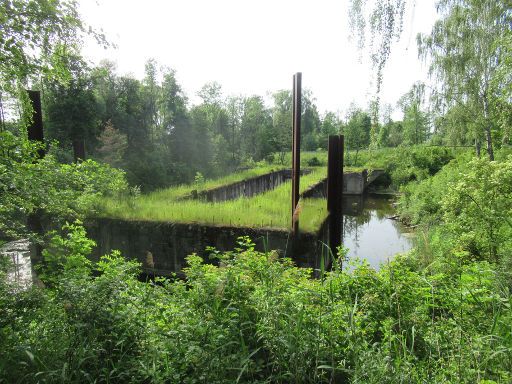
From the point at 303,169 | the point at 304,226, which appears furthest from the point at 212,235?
the point at 303,169

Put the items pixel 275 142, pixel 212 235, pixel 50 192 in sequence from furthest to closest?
pixel 275 142 < pixel 212 235 < pixel 50 192


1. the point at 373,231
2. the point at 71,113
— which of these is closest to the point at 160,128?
the point at 71,113

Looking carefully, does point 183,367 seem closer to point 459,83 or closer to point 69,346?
point 69,346

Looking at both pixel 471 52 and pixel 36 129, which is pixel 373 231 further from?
pixel 36 129

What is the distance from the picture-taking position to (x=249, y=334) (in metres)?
2.35

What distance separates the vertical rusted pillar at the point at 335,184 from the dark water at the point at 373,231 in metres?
1.04

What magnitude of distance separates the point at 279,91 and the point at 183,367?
3777cm

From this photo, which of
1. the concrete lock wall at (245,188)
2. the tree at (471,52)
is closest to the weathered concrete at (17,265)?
the concrete lock wall at (245,188)

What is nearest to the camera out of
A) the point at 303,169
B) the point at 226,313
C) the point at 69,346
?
the point at 69,346

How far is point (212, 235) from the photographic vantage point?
7.24 meters

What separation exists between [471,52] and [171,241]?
13.3 m

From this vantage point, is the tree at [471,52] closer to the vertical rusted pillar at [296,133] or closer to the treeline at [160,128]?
the treeline at [160,128]

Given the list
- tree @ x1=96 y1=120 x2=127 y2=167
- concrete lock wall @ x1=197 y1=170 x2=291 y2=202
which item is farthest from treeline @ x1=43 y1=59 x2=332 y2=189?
concrete lock wall @ x1=197 y1=170 x2=291 y2=202

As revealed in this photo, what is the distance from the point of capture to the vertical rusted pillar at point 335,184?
7.19m
